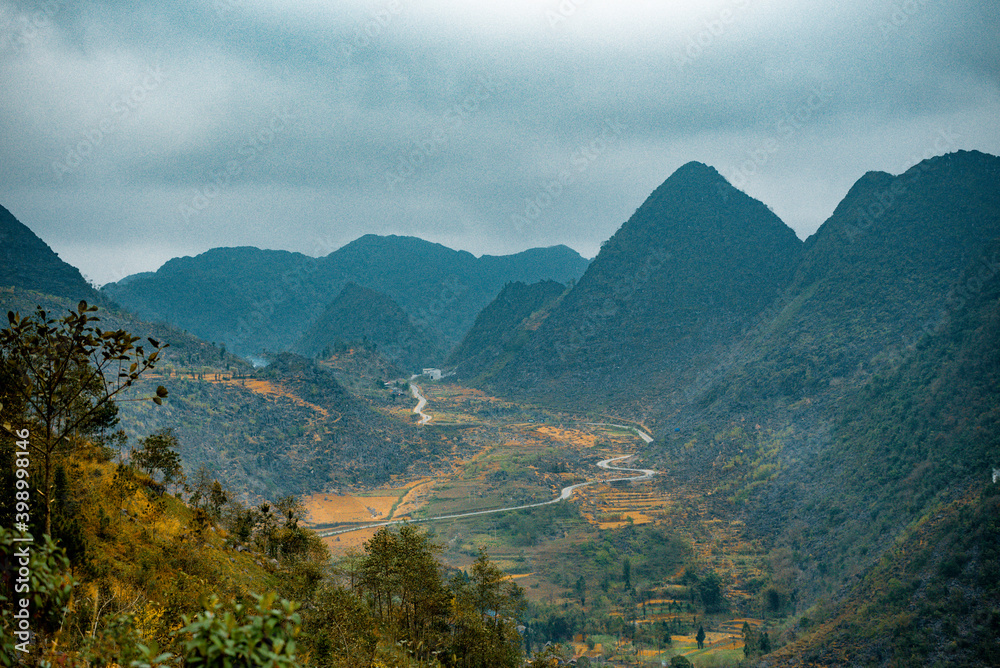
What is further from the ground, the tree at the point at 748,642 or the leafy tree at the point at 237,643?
the leafy tree at the point at 237,643

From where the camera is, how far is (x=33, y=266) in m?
133

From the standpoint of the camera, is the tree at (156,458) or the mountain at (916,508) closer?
the tree at (156,458)

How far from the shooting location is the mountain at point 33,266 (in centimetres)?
12638

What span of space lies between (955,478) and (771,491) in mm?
29602

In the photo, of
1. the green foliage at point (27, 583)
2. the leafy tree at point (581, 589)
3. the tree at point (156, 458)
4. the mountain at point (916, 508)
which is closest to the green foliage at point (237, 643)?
the green foliage at point (27, 583)

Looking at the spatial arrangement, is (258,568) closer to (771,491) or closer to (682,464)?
(771,491)

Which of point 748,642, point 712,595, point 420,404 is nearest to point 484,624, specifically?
point 748,642

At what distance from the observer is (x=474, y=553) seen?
6925 centimetres

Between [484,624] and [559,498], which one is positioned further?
[559,498]

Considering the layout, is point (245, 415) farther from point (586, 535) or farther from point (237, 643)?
point (237, 643)

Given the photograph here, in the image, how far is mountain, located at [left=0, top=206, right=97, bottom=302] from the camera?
415 ft

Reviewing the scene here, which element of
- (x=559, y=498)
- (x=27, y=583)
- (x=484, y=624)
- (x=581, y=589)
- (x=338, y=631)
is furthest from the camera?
(x=559, y=498)

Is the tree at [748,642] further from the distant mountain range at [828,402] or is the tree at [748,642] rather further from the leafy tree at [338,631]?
the leafy tree at [338,631]

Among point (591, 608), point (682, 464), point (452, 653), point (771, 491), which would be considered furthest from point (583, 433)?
point (452, 653)
